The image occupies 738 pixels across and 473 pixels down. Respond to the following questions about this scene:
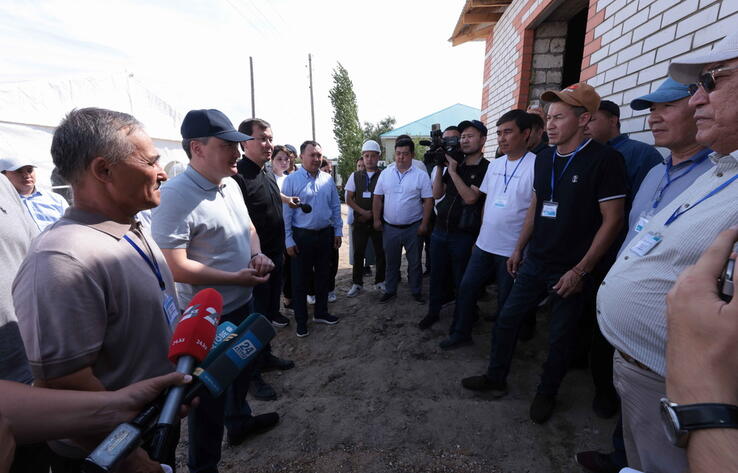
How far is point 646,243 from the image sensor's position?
133 centimetres

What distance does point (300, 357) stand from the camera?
11.8 feet

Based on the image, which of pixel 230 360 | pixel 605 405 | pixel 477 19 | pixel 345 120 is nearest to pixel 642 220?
pixel 605 405

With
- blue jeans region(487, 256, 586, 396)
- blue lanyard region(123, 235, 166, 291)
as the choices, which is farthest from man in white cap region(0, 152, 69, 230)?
blue jeans region(487, 256, 586, 396)

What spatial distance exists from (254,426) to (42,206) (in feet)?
10.4

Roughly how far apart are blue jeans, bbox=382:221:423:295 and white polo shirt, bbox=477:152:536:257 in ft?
4.96

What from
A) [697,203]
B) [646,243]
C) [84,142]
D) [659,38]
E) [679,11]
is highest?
[679,11]

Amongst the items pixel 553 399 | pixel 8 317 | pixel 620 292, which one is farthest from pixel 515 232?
pixel 8 317

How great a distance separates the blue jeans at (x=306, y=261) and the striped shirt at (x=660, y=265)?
3056 millimetres

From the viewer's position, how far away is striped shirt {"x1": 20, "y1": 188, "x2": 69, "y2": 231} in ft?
10.6

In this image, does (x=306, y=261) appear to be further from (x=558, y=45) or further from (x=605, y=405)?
(x=558, y=45)

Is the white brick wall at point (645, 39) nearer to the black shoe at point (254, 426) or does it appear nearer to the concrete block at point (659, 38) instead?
the concrete block at point (659, 38)

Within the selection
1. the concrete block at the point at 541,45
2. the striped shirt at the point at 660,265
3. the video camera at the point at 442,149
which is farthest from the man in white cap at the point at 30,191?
the concrete block at the point at 541,45

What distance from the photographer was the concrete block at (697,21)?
1.93 metres

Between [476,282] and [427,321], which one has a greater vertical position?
[476,282]
